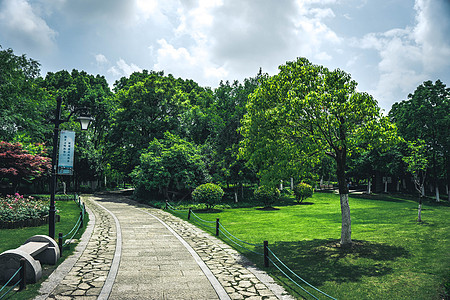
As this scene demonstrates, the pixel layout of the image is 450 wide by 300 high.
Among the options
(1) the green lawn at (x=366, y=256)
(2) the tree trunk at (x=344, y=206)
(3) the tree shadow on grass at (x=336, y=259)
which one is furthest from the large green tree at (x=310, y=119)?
(1) the green lawn at (x=366, y=256)

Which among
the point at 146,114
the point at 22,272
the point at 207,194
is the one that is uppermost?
the point at 146,114

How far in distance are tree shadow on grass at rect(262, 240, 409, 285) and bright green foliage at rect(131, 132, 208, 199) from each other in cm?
1720

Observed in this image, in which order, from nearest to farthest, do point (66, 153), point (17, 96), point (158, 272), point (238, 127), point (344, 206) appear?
point (158, 272), point (66, 153), point (344, 206), point (17, 96), point (238, 127)

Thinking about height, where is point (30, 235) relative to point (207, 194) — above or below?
below

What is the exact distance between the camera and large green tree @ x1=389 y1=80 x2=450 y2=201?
109 ft

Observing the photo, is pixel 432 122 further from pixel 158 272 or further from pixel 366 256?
pixel 158 272

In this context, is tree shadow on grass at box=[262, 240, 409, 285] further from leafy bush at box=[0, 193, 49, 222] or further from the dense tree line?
leafy bush at box=[0, 193, 49, 222]

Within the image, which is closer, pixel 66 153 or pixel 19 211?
pixel 66 153

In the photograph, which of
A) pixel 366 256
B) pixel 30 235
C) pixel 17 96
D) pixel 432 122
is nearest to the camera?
pixel 366 256

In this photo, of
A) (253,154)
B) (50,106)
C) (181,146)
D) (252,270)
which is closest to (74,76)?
(50,106)

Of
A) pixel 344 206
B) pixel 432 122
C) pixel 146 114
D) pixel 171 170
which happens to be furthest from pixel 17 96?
pixel 432 122

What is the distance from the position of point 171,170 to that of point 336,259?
2096cm

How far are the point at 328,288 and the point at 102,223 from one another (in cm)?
1404

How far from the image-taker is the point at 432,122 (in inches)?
1325
